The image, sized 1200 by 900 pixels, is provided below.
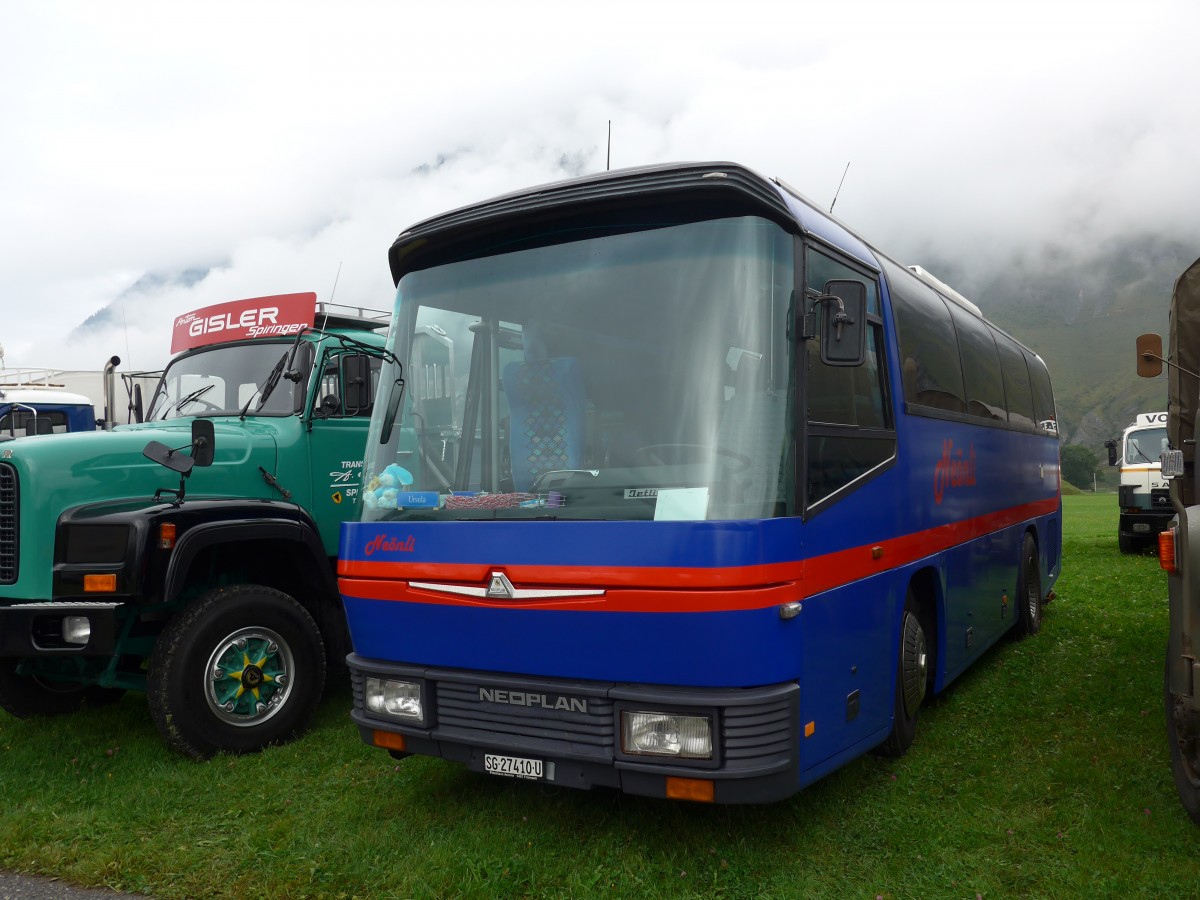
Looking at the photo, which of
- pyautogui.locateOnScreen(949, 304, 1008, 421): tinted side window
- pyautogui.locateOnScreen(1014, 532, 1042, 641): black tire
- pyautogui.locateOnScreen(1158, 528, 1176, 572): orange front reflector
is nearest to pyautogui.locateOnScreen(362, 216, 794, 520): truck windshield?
pyautogui.locateOnScreen(1158, 528, 1176, 572): orange front reflector

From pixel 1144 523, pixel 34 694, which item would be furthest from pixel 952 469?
pixel 1144 523

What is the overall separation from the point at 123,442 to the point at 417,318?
8.25 ft

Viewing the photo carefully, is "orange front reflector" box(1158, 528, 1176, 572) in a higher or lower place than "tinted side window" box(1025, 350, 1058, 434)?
lower

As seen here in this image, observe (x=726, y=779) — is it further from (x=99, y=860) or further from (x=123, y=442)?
(x=123, y=442)

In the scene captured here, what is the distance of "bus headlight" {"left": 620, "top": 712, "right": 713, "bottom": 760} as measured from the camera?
397cm

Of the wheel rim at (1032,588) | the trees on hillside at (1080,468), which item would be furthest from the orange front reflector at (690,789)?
the trees on hillside at (1080,468)

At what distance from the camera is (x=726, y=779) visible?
12.9ft

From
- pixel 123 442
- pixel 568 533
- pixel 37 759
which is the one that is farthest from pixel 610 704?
pixel 37 759

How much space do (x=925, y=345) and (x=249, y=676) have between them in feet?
15.7

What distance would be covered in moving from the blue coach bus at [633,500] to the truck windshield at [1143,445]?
48.4ft

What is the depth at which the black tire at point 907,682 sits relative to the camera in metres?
5.49

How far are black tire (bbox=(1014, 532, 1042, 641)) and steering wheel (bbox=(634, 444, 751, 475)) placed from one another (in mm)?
5784

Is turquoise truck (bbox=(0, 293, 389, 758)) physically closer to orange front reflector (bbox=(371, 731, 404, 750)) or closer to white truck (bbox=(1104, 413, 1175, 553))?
orange front reflector (bbox=(371, 731, 404, 750))

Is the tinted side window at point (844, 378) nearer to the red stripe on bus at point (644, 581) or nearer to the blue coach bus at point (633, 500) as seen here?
the blue coach bus at point (633, 500)
